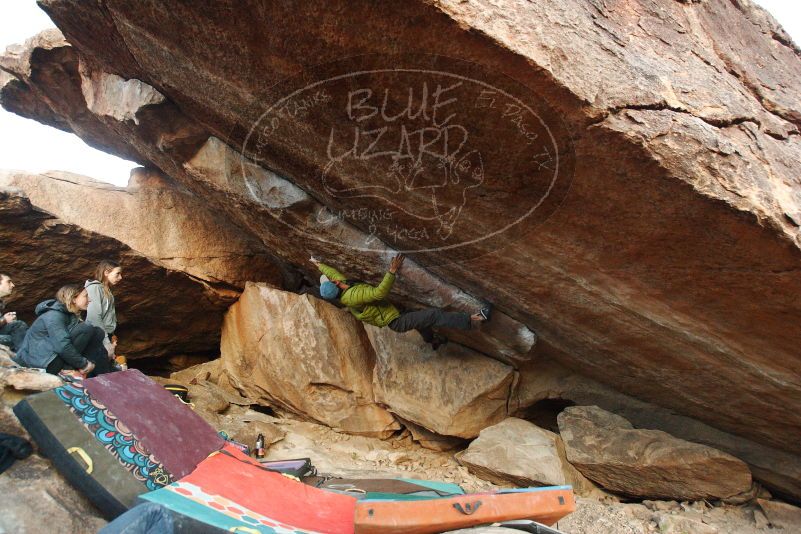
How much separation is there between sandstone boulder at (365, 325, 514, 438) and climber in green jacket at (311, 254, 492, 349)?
484 mm

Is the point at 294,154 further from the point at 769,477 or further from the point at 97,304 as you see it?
the point at 769,477

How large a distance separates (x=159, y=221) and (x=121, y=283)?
1.04 meters

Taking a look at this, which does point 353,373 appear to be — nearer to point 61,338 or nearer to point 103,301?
point 103,301

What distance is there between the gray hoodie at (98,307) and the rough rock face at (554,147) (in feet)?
Result: 5.49

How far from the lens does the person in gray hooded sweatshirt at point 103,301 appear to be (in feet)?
15.7

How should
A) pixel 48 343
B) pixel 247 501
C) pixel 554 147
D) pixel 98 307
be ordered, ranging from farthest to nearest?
pixel 98 307, pixel 48 343, pixel 554 147, pixel 247 501

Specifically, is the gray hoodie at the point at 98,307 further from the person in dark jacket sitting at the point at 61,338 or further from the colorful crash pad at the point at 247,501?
the colorful crash pad at the point at 247,501

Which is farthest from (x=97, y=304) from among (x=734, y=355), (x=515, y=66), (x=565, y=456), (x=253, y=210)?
(x=734, y=355)

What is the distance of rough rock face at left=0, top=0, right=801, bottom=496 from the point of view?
115 inches

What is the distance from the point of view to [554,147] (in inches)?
122

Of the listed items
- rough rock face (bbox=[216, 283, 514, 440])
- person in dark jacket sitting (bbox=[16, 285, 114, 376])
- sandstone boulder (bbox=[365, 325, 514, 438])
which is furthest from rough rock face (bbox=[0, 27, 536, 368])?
person in dark jacket sitting (bbox=[16, 285, 114, 376])

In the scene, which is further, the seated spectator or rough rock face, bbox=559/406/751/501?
rough rock face, bbox=559/406/751/501

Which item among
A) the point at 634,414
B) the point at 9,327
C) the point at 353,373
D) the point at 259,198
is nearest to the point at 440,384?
the point at 353,373

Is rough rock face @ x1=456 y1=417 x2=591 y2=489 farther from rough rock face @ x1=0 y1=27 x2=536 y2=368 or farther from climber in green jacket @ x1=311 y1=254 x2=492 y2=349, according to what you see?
climber in green jacket @ x1=311 y1=254 x2=492 y2=349
